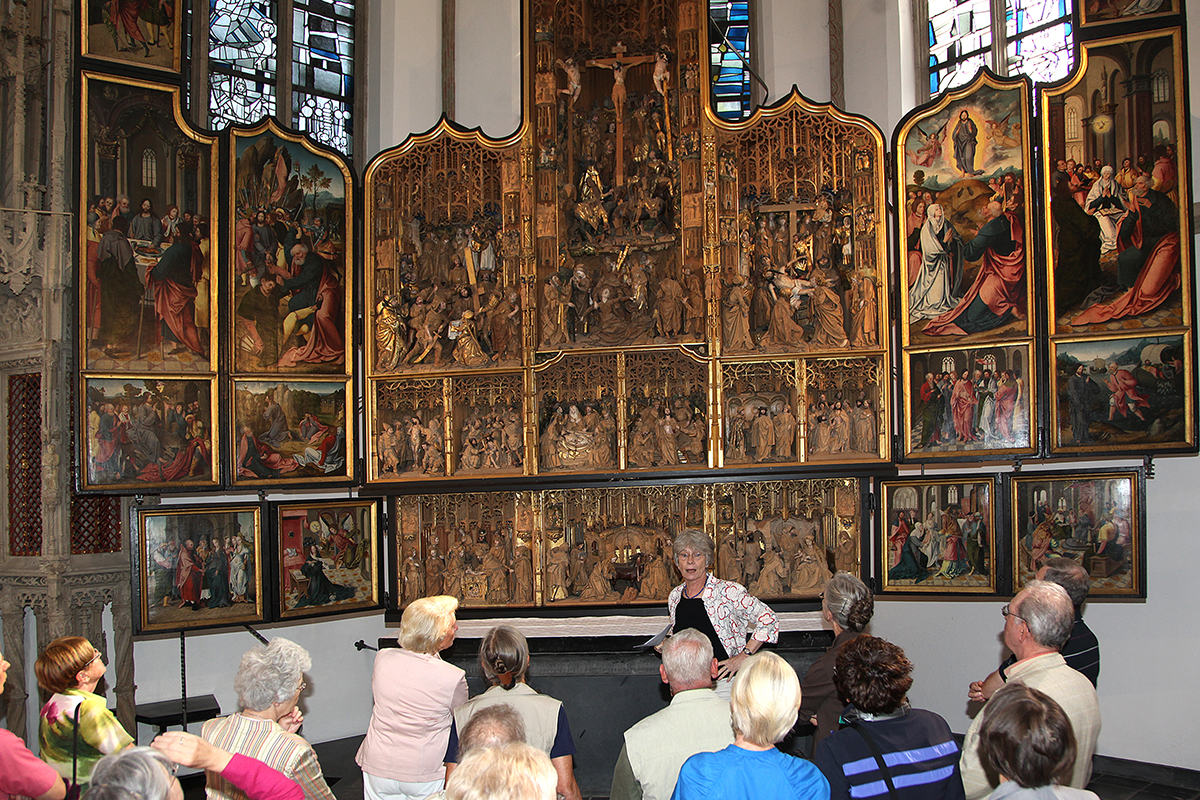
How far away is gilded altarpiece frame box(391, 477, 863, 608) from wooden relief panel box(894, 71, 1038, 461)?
1306 millimetres

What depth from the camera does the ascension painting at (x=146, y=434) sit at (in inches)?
391

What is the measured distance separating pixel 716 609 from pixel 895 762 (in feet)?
10.2

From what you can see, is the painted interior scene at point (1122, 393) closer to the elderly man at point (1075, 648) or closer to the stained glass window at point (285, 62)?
the elderly man at point (1075, 648)

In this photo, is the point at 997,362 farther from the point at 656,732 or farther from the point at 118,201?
the point at 118,201

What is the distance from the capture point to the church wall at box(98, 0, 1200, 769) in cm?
1043

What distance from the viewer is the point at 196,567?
10398 millimetres

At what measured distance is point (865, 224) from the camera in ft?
35.8

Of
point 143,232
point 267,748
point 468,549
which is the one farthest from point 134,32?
point 267,748

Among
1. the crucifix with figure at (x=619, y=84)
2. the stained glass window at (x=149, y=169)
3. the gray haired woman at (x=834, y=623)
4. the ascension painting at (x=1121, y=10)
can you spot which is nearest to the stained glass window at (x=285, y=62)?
the stained glass window at (x=149, y=169)

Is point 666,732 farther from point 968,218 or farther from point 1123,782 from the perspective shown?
point 1123,782

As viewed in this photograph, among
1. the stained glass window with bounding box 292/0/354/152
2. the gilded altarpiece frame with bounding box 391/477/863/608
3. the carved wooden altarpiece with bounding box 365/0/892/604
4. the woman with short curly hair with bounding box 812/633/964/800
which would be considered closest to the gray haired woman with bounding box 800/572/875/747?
the woman with short curly hair with bounding box 812/633/964/800

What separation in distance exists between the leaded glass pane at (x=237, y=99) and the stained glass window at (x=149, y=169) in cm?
348

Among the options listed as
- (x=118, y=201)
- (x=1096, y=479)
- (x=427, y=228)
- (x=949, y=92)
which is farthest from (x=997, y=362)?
(x=118, y=201)

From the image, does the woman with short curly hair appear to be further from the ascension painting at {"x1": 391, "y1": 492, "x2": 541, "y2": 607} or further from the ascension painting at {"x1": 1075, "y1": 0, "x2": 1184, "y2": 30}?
the ascension painting at {"x1": 1075, "y1": 0, "x2": 1184, "y2": 30}
